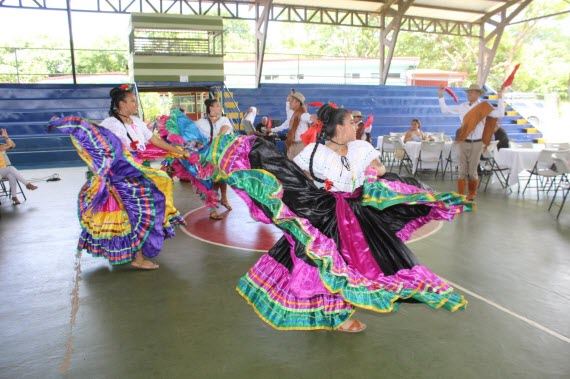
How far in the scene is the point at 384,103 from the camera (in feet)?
55.1

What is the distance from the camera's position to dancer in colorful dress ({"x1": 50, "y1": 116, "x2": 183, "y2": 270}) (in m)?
3.77

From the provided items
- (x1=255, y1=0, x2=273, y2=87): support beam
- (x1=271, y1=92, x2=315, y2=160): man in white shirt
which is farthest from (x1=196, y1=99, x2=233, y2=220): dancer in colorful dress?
(x1=255, y1=0, x2=273, y2=87): support beam

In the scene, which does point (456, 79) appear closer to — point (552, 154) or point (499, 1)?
point (499, 1)

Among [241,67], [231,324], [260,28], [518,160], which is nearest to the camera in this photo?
[231,324]

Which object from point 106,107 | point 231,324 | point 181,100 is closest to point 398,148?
point 231,324

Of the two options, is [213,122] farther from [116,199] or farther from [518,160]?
[518,160]

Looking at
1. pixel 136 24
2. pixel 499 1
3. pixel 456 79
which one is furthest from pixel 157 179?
pixel 456 79

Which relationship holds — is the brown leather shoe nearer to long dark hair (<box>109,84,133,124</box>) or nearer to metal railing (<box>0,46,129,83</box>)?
long dark hair (<box>109,84,133,124</box>)

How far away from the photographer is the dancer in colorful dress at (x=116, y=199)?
3773mm

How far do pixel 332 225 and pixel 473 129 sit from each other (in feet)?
16.7

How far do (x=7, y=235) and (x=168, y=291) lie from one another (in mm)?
2934

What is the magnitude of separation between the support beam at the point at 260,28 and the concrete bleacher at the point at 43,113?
4726 millimetres

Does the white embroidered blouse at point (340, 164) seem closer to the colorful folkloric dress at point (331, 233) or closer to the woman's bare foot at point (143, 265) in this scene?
the colorful folkloric dress at point (331, 233)

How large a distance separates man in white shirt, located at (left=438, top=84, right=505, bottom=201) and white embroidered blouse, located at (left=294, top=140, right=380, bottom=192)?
467 cm
